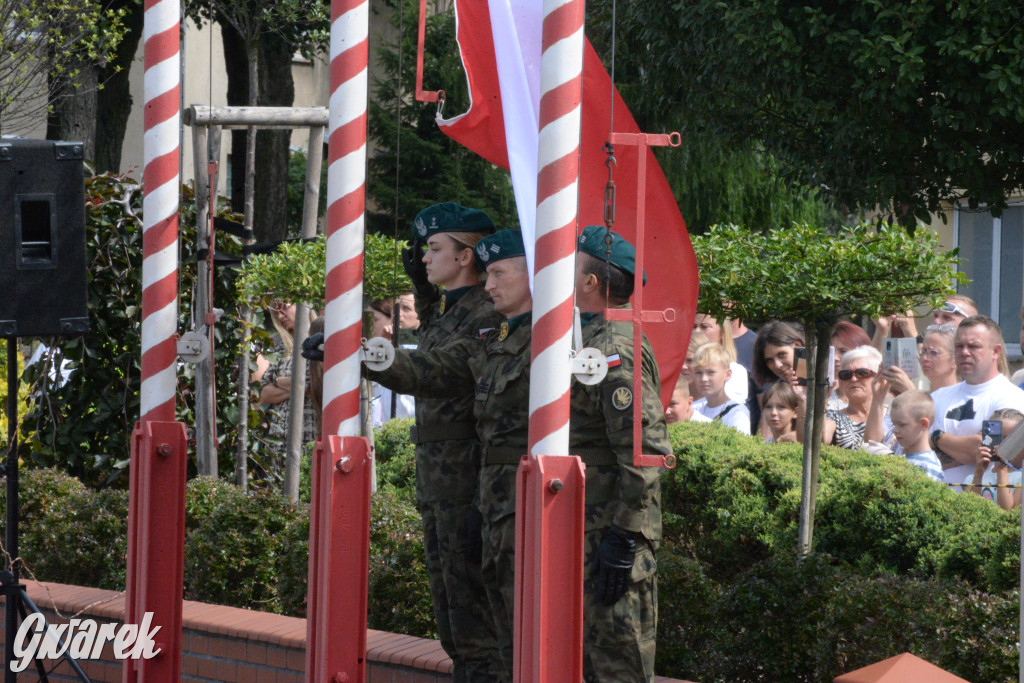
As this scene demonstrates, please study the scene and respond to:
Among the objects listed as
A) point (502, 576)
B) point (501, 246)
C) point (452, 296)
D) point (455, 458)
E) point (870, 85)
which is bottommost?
point (502, 576)

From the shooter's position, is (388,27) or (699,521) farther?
(699,521)

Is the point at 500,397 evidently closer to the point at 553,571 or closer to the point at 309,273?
the point at 553,571

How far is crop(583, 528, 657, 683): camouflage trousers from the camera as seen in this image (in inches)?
152

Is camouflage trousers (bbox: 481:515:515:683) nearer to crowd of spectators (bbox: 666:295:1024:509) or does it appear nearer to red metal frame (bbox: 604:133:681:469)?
red metal frame (bbox: 604:133:681:469)

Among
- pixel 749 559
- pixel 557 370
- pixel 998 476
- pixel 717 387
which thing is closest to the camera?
pixel 557 370

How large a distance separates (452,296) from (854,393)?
3970 mm

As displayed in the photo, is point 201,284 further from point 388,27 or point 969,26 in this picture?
point 969,26

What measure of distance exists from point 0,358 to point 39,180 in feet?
18.4

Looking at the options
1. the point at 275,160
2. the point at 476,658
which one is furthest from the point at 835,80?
the point at 275,160

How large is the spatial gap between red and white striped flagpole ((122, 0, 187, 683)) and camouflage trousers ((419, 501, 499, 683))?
0.91 meters

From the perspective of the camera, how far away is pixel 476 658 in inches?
178

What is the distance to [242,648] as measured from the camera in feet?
17.5

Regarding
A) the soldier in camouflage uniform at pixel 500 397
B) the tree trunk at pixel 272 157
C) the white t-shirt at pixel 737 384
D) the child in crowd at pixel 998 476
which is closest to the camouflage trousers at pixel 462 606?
the soldier in camouflage uniform at pixel 500 397

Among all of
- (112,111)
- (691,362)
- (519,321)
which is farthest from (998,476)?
(112,111)
